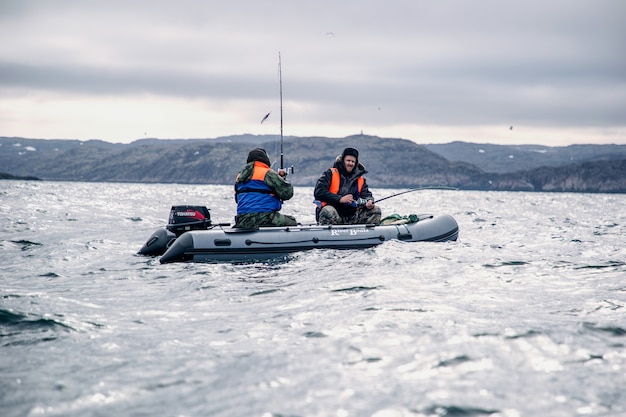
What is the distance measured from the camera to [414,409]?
3662 millimetres

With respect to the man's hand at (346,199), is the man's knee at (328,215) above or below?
below

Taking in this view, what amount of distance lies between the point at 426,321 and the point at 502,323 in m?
0.74

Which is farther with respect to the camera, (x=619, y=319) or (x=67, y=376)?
(x=619, y=319)

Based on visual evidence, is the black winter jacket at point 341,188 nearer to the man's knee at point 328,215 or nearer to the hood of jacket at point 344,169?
the hood of jacket at point 344,169

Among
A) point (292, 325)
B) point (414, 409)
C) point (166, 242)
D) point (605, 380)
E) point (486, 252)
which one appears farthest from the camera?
point (486, 252)

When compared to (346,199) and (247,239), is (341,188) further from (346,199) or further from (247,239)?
(247,239)

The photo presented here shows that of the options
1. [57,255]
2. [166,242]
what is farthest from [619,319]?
[57,255]

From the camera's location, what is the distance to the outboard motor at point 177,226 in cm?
1102

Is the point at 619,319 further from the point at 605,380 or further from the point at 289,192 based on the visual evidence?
the point at 289,192

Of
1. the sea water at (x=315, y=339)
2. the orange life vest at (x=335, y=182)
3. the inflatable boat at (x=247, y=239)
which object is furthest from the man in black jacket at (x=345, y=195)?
the sea water at (x=315, y=339)

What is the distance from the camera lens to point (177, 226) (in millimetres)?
11023

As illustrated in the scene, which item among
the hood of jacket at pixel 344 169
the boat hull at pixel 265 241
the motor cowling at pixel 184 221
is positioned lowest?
the boat hull at pixel 265 241

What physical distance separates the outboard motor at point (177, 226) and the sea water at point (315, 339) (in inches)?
53.8

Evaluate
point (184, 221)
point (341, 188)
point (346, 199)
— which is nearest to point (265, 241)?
point (184, 221)
